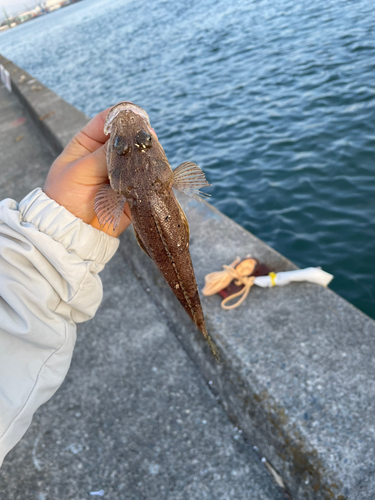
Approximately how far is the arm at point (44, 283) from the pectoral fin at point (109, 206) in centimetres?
24

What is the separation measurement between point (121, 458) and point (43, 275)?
66.3 inches

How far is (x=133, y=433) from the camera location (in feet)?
10.3

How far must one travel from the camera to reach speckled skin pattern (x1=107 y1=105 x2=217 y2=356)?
7.23 feet

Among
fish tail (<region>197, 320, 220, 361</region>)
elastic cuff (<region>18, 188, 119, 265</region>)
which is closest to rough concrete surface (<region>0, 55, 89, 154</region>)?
elastic cuff (<region>18, 188, 119, 265</region>)

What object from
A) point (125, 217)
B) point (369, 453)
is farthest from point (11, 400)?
point (369, 453)

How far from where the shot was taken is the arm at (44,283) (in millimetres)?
2215

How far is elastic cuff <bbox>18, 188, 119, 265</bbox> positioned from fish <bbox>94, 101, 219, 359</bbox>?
24 centimetres

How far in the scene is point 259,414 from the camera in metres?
2.75

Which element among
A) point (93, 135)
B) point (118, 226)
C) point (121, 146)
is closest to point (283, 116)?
point (93, 135)

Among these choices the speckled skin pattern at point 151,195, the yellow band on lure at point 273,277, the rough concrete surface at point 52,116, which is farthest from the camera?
the rough concrete surface at point 52,116

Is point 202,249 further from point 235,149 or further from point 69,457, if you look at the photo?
point 235,149

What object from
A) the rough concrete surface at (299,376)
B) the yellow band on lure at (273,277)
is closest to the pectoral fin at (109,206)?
the rough concrete surface at (299,376)

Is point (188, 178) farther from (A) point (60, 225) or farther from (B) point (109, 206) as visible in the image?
(A) point (60, 225)

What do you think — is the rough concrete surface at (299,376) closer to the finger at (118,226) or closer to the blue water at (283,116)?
the finger at (118,226)
